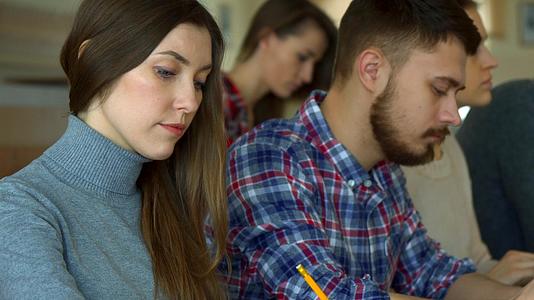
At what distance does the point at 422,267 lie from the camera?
1570 millimetres

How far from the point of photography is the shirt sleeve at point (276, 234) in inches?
48.4

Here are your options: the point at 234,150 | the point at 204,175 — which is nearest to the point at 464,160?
the point at 234,150

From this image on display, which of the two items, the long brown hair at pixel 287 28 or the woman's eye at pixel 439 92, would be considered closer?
the woman's eye at pixel 439 92

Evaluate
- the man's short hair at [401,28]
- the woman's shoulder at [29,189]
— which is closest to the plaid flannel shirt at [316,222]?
the man's short hair at [401,28]

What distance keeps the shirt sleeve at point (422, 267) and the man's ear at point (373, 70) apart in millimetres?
257

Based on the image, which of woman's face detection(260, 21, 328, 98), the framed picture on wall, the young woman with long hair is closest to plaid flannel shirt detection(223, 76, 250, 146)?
woman's face detection(260, 21, 328, 98)

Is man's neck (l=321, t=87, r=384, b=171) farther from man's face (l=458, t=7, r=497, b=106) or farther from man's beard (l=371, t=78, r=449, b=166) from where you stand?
man's face (l=458, t=7, r=497, b=106)

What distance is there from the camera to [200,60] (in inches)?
44.6

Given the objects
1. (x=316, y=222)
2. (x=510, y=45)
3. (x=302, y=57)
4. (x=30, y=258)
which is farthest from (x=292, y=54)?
(x=510, y=45)

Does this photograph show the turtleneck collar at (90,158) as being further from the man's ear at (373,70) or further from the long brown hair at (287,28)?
the long brown hair at (287,28)

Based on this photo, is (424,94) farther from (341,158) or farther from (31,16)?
(31,16)

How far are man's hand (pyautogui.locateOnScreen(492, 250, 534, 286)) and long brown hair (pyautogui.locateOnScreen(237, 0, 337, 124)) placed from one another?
1.28m

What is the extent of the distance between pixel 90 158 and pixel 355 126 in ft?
1.75

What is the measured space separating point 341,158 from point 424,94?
175 mm
